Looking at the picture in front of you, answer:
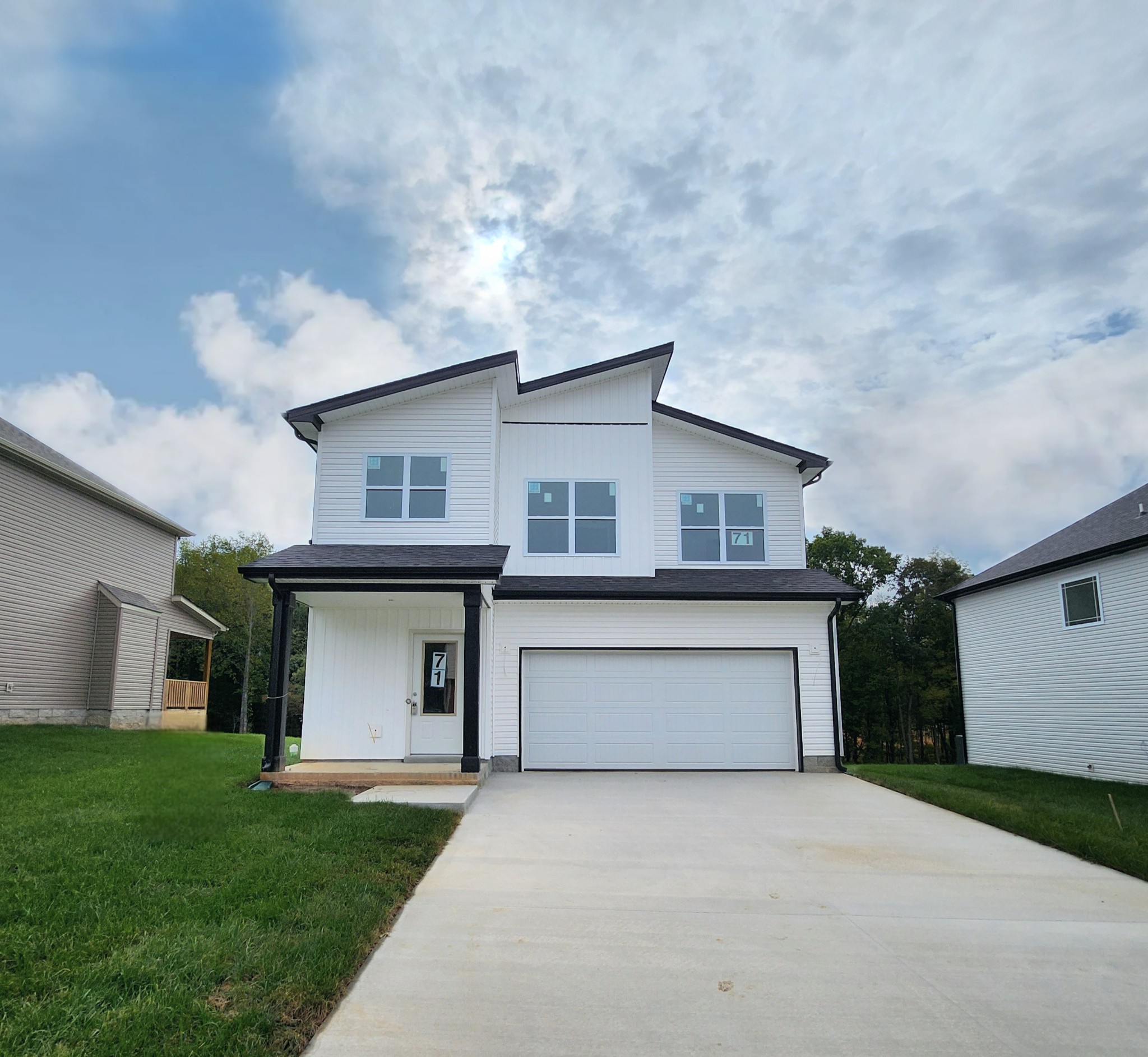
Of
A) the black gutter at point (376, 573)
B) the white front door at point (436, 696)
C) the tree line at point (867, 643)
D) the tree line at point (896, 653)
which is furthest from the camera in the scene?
the tree line at point (867, 643)

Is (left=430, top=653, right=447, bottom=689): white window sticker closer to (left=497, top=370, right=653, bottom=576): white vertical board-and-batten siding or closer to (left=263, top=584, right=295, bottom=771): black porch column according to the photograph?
(left=497, top=370, right=653, bottom=576): white vertical board-and-batten siding

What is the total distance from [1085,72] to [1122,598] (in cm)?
860

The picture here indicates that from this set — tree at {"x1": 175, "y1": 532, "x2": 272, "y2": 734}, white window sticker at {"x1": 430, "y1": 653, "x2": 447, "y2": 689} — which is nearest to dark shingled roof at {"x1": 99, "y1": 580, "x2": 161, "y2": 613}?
white window sticker at {"x1": 430, "y1": 653, "x2": 447, "y2": 689}

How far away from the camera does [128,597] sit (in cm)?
1994

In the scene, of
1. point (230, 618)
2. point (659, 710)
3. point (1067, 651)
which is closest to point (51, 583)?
point (659, 710)

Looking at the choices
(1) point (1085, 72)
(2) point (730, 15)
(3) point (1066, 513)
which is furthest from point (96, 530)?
(3) point (1066, 513)

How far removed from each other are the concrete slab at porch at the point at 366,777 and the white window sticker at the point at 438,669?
176 cm

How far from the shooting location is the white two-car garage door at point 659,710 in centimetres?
1362

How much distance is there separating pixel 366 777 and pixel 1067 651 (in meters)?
13.4

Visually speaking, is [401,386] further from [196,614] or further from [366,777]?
[196,614]

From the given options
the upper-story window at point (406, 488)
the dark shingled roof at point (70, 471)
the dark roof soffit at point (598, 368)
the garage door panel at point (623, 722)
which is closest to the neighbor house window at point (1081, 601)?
the garage door panel at point (623, 722)

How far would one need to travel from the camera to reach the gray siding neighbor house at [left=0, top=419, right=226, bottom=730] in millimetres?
16562

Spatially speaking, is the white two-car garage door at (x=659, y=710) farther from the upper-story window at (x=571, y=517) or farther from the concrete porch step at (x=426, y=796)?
the concrete porch step at (x=426, y=796)

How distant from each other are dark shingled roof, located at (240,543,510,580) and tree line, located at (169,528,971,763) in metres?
24.3
